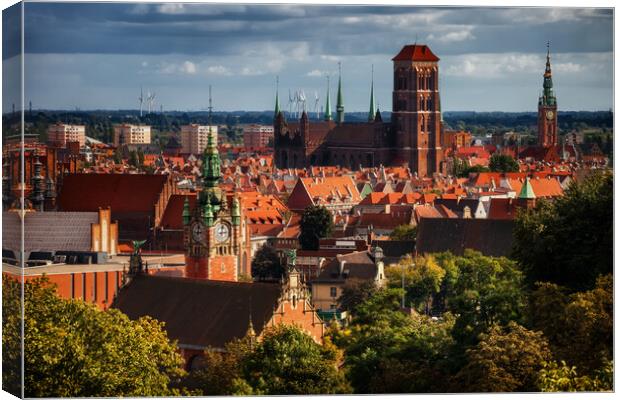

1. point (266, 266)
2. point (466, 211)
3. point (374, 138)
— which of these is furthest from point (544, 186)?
point (374, 138)

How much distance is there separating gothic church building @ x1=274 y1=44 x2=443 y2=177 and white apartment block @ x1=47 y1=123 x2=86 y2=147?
43.5 m

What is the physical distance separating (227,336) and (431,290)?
20718 mm

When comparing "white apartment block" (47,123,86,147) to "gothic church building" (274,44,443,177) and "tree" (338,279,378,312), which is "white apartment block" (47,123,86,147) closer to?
"tree" (338,279,378,312)

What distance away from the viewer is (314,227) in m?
100

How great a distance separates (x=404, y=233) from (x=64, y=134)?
34.1m

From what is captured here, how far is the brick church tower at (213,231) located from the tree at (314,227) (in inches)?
850

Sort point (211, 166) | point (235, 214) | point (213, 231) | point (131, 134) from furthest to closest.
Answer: point (131, 134), point (235, 214), point (213, 231), point (211, 166)

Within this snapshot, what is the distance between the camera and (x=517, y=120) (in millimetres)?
90688

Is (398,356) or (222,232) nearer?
(398,356)

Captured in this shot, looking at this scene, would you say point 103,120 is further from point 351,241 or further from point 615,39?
point 615,39

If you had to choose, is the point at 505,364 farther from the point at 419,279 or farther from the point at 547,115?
the point at 547,115

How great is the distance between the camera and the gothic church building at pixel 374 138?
13406cm

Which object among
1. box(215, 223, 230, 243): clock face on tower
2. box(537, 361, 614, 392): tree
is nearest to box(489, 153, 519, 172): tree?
box(215, 223, 230, 243): clock face on tower

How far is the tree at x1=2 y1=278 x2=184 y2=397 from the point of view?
36.2 metres
